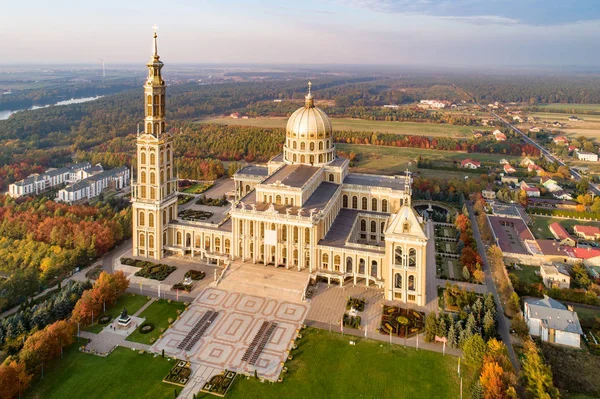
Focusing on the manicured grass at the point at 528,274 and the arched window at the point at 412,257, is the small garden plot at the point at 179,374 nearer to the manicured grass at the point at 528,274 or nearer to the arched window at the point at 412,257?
the arched window at the point at 412,257

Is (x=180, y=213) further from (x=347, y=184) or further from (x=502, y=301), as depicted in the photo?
(x=502, y=301)

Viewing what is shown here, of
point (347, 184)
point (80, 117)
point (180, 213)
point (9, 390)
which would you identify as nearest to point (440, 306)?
point (347, 184)

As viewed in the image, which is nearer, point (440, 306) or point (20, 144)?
point (440, 306)

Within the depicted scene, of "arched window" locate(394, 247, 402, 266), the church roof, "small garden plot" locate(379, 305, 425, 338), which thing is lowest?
"small garden plot" locate(379, 305, 425, 338)

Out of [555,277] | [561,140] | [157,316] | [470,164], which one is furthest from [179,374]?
[561,140]

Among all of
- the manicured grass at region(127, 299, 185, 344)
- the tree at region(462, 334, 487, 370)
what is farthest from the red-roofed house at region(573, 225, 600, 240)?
the manicured grass at region(127, 299, 185, 344)

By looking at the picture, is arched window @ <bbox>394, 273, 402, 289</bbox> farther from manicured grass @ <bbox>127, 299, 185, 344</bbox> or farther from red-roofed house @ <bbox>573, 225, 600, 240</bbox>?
red-roofed house @ <bbox>573, 225, 600, 240</bbox>
